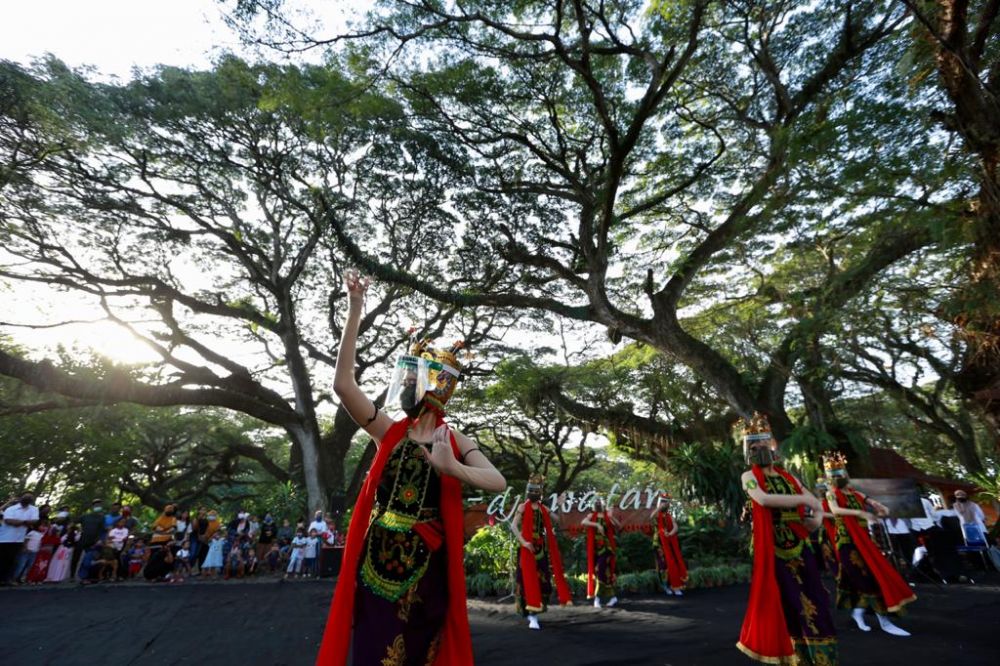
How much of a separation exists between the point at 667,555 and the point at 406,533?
8968 millimetres

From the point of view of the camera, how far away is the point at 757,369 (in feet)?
57.3

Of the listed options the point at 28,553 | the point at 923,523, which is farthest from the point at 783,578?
the point at 28,553

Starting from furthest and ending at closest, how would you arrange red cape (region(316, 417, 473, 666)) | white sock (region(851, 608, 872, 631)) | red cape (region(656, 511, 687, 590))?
red cape (region(656, 511, 687, 590)) < white sock (region(851, 608, 872, 631)) < red cape (region(316, 417, 473, 666))

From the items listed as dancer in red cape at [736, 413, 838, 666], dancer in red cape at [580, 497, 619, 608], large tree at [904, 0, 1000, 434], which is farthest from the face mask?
dancer in red cape at [580, 497, 619, 608]

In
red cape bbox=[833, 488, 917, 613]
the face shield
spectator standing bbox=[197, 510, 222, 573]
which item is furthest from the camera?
spectator standing bbox=[197, 510, 222, 573]

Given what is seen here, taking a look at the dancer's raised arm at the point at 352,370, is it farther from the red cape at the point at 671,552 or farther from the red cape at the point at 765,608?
the red cape at the point at 671,552

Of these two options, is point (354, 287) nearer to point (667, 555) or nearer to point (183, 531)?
point (667, 555)

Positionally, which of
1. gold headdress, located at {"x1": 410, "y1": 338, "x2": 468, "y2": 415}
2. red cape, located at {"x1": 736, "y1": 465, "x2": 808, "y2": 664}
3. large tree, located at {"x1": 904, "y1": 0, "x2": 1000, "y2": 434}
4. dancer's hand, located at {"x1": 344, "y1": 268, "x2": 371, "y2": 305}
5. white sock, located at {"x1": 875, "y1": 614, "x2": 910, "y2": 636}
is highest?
large tree, located at {"x1": 904, "y1": 0, "x2": 1000, "y2": 434}

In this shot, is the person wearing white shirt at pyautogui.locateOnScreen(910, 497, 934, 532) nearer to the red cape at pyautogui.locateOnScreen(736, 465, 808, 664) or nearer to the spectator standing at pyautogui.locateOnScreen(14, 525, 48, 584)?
the red cape at pyautogui.locateOnScreen(736, 465, 808, 664)

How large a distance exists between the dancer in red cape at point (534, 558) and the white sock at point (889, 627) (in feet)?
13.0

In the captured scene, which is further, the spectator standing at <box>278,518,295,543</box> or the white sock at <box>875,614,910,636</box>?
the spectator standing at <box>278,518,295,543</box>

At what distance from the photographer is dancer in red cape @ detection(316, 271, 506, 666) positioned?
2.24 meters

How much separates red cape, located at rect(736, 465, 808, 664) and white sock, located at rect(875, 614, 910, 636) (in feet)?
8.70

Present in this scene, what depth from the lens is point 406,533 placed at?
242cm
